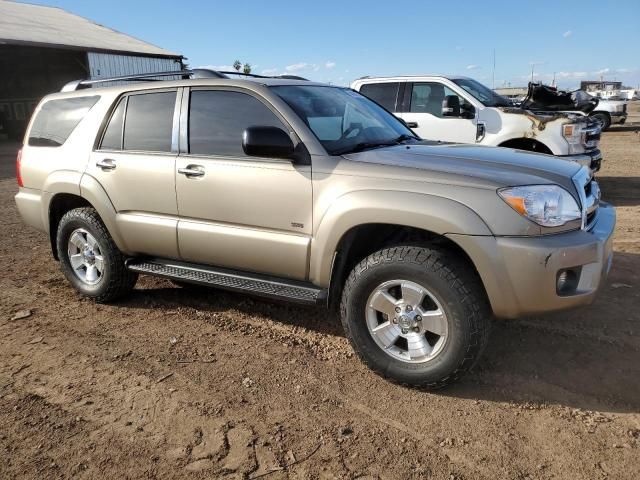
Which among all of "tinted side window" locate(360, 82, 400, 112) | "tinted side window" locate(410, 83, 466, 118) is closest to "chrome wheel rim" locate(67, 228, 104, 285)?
"tinted side window" locate(360, 82, 400, 112)

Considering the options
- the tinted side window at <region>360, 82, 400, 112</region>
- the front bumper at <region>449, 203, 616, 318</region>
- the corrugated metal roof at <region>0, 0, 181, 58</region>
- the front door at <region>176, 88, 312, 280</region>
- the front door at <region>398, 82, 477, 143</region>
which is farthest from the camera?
the corrugated metal roof at <region>0, 0, 181, 58</region>

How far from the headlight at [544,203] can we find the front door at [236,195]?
4.03 feet

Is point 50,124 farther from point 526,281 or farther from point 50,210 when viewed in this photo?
point 526,281

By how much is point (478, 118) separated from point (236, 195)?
5645 mm

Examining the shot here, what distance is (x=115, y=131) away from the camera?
4.37 meters

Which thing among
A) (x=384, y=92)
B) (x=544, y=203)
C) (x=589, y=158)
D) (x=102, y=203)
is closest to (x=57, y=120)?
(x=102, y=203)

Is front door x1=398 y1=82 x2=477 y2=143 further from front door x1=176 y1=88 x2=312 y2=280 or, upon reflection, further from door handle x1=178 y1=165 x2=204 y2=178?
door handle x1=178 y1=165 x2=204 y2=178

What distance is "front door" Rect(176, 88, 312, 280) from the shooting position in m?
3.45

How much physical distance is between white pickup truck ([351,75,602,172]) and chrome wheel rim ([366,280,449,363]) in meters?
4.83

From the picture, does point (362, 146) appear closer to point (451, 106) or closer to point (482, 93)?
point (451, 106)

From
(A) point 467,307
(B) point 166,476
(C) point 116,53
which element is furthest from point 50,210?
(C) point 116,53

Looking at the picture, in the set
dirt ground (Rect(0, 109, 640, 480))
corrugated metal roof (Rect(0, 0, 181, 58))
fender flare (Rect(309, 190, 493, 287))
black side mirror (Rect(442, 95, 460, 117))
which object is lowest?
dirt ground (Rect(0, 109, 640, 480))

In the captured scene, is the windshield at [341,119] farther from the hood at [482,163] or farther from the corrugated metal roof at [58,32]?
the corrugated metal roof at [58,32]

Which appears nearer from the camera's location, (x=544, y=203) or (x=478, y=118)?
(x=544, y=203)
